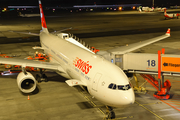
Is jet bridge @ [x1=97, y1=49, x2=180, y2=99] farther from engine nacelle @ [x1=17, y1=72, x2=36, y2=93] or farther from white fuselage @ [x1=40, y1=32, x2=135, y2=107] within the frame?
engine nacelle @ [x1=17, y1=72, x2=36, y2=93]

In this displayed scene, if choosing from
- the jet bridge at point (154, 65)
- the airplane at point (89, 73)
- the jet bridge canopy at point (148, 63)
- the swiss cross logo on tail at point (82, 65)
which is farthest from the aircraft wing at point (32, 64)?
the jet bridge canopy at point (148, 63)

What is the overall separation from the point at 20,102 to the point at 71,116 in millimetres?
5415

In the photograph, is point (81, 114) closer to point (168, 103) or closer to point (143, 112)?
point (143, 112)

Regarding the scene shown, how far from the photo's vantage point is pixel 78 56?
20547mm

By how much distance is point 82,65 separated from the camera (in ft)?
62.4

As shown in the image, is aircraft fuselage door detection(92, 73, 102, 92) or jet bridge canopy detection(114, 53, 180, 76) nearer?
aircraft fuselage door detection(92, 73, 102, 92)

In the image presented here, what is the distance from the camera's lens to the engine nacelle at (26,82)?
2154cm

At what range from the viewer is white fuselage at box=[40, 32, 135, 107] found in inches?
602

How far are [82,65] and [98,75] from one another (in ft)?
8.57

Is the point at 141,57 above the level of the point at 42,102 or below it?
above

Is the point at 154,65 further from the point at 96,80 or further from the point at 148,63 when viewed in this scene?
the point at 96,80

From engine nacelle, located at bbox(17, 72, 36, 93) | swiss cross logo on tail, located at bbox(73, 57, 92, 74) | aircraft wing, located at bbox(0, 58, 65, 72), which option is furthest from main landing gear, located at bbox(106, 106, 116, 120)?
engine nacelle, located at bbox(17, 72, 36, 93)

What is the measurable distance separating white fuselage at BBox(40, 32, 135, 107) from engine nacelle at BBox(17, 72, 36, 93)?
314 cm

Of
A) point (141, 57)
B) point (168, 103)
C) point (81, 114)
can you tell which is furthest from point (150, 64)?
point (81, 114)
